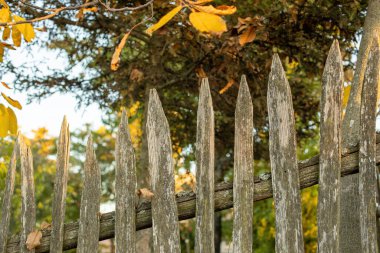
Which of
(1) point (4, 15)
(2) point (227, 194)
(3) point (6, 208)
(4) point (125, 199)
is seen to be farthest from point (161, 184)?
(1) point (4, 15)

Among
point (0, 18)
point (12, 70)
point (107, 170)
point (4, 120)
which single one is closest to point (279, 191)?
point (4, 120)

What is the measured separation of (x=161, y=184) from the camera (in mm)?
2438

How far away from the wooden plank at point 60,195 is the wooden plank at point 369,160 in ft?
4.16

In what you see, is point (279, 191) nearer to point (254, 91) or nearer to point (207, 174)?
point (207, 174)

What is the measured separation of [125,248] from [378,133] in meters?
1.16

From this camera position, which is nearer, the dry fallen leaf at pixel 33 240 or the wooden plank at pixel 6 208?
the dry fallen leaf at pixel 33 240

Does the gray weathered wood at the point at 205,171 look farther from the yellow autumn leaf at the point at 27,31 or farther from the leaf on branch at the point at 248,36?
the leaf on branch at the point at 248,36

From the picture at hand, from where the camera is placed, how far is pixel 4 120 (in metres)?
2.34

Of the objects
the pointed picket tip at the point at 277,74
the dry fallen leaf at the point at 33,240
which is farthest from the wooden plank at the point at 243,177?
the dry fallen leaf at the point at 33,240

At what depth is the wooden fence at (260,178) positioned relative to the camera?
2342mm

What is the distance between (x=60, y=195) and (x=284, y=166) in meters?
1.00

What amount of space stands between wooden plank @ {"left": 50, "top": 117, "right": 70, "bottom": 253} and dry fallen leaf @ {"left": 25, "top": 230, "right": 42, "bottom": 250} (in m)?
0.06

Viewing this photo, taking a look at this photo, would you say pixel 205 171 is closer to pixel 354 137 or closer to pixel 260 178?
pixel 260 178

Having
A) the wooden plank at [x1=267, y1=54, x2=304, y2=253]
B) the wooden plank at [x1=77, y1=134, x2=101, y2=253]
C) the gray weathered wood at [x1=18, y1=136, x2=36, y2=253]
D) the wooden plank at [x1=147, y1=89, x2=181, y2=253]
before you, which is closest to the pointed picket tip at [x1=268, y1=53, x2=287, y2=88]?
the wooden plank at [x1=267, y1=54, x2=304, y2=253]
